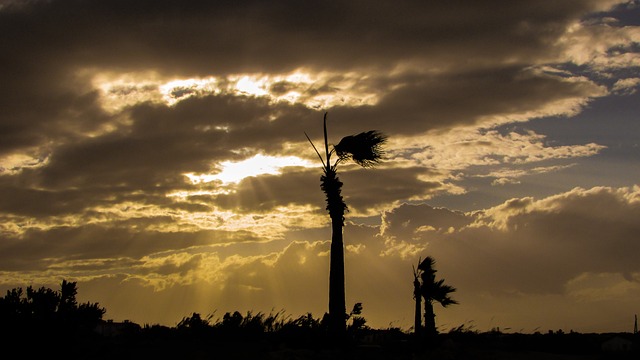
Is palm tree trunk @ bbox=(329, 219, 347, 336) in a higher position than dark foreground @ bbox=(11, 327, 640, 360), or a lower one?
higher

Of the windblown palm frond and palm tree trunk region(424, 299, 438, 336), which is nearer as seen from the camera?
the windblown palm frond

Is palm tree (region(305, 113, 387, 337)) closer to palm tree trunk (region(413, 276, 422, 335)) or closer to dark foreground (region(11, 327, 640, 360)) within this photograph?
dark foreground (region(11, 327, 640, 360))

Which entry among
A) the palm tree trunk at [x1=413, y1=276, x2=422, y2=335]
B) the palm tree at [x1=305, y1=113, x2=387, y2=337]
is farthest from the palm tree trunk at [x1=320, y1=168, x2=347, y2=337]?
the palm tree trunk at [x1=413, y1=276, x2=422, y2=335]

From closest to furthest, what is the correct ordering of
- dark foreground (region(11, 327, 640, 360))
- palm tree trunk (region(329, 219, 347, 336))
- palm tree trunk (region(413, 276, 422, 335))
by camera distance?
dark foreground (region(11, 327, 640, 360)), palm tree trunk (region(329, 219, 347, 336)), palm tree trunk (region(413, 276, 422, 335))

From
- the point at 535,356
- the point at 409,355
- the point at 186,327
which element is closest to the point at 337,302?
the point at 409,355

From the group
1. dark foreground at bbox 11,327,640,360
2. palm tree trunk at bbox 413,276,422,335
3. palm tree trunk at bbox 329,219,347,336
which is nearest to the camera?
dark foreground at bbox 11,327,640,360

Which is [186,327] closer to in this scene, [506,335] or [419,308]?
[506,335]

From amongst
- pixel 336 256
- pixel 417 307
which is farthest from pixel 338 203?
pixel 417 307

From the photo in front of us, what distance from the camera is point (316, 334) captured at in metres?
26.0

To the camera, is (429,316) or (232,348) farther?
(429,316)

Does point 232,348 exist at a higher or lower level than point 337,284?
lower

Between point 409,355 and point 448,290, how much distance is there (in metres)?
26.5

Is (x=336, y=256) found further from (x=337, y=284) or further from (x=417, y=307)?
(x=417, y=307)

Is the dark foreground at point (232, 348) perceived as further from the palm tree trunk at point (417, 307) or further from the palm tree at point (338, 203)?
the palm tree trunk at point (417, 307)
